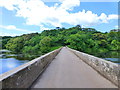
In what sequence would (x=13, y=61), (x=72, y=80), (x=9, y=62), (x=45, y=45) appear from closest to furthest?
1. (x=72, y=80)
2. (x=9, y=62)
3. (x=13, y=61)
4. (x=45, y=45)

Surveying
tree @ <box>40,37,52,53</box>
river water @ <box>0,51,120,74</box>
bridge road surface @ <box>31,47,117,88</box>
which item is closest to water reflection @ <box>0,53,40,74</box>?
river water @ <box>0,51,120,74</box>

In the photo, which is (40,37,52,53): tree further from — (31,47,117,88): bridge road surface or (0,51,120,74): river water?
(31,47,117,88): bridge road surface

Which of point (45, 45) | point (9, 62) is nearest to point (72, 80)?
point (9, 62)

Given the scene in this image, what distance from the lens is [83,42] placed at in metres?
66.2

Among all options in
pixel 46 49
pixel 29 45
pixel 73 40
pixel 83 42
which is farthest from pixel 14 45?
pixel 83 42

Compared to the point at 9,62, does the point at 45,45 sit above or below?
above

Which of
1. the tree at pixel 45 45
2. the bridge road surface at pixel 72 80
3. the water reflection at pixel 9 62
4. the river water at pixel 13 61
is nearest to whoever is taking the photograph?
the bridge road surface at pixel 72 80

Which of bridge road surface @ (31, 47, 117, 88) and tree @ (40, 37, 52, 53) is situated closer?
bridge road surface @ (31, 47, 117, 88)

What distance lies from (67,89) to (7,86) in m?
1.75

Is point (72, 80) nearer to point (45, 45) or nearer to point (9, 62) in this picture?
point (9, 62)

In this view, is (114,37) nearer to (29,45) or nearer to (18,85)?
(29,45)

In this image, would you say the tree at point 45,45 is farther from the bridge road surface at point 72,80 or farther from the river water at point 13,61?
the bridge road surface at point 72,80

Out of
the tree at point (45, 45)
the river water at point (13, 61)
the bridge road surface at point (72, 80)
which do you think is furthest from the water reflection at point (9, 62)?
the tree at point (45, 45)

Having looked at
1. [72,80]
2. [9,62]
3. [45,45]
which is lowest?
[9,62]
